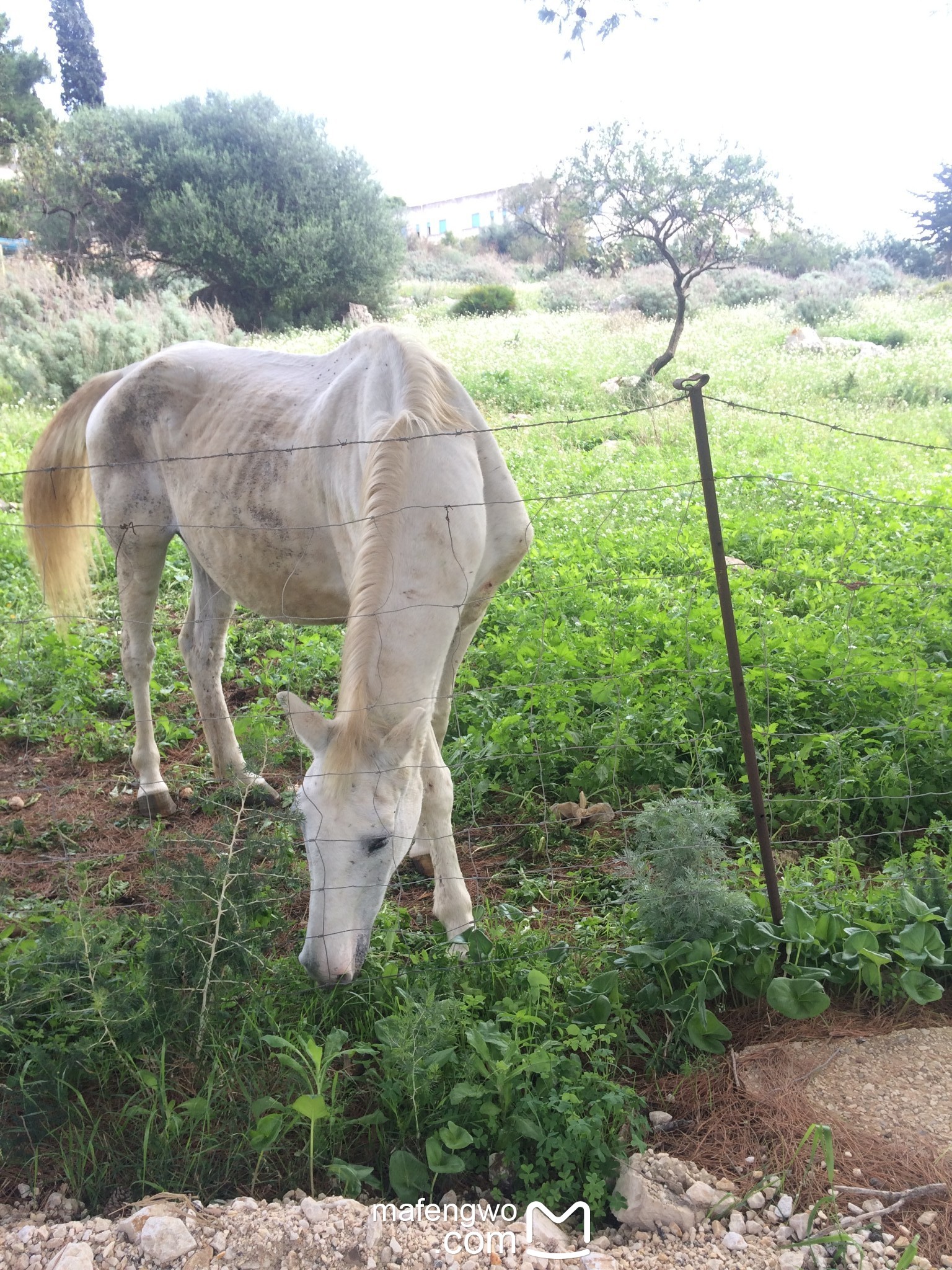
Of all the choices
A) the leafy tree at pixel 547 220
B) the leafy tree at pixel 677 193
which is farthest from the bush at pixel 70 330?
the leafy tree at pixel 547 220

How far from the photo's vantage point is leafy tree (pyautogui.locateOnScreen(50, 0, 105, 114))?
97.9ft

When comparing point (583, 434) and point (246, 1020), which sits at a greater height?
point (583, 434)

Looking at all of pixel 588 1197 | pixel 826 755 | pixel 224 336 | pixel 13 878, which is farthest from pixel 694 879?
pixel 224 336

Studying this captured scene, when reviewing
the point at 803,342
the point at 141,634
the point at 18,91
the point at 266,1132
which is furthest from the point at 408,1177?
the point at 18,91

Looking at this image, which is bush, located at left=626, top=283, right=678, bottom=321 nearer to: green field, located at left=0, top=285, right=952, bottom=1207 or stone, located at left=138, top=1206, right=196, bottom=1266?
green field, located at left=0, top=285, right=952, bottom=1207

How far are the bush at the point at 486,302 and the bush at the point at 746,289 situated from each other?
5.73 m

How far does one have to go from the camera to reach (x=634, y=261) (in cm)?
1834

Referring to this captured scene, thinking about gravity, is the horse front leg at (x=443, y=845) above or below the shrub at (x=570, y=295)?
below

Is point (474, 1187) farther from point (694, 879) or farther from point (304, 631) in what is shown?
point (304, 631)

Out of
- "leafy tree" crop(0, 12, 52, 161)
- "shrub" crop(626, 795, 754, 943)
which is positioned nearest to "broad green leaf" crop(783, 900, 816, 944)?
"shrub" crop(626, 795, 754, 943)

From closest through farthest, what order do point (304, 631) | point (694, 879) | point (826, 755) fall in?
point (694, 879) < point (826, 755) < point (304, 631)

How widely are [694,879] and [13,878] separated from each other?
2660 millimetres

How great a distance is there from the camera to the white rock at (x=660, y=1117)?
7.79 ft

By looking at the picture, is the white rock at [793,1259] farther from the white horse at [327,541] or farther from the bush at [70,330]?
the bush at [70,330]
